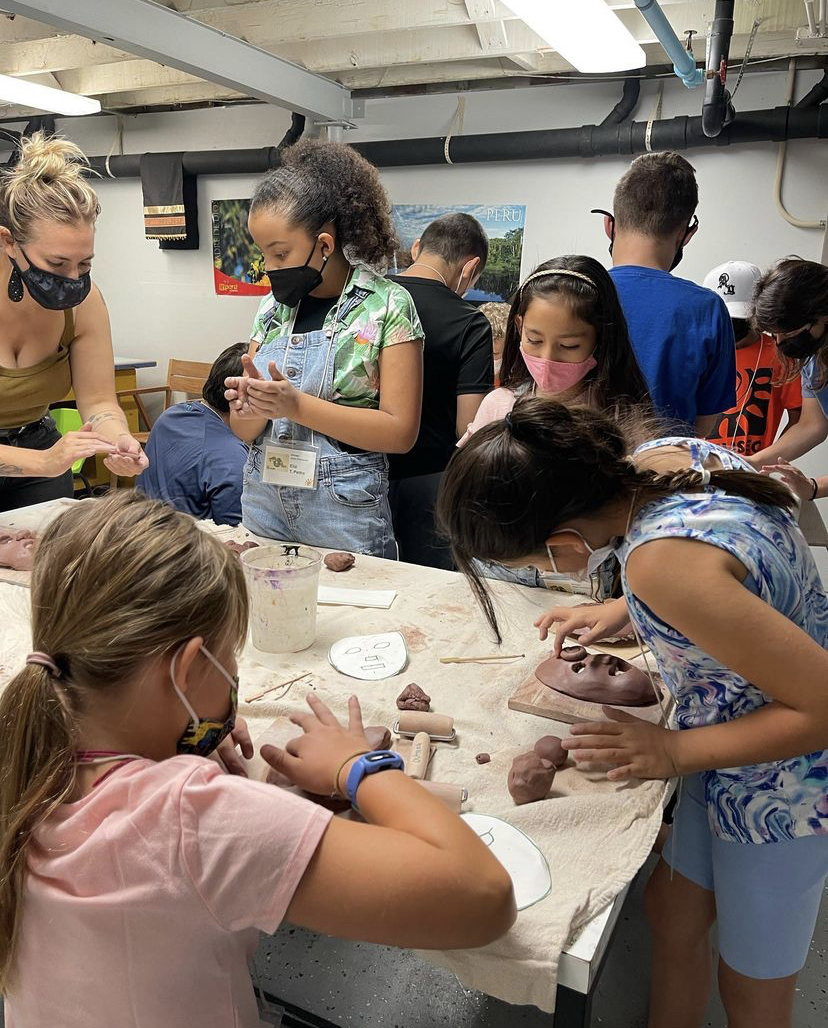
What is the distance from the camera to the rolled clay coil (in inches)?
51.7

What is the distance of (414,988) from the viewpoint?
6.33 feet

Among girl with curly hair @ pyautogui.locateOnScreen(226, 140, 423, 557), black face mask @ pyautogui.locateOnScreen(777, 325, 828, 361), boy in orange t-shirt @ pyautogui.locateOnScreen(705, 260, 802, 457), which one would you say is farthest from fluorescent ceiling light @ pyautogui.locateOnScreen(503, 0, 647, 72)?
black face mask @ pyautogui.locateOnScreen(777, 325, 828, 361)

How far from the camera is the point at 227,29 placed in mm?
4527

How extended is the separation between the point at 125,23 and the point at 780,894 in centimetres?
411

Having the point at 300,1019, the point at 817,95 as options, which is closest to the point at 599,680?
the point at 300,1019

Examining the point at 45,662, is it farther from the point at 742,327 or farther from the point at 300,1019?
the point at 742,327

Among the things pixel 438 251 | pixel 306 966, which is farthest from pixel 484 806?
pixel 438 251

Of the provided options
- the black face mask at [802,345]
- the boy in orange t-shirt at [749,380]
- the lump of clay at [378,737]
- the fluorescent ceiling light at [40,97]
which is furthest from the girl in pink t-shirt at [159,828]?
the fluorescent ceiling light at [40,97]

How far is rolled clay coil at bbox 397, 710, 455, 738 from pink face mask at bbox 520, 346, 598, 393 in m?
0.97

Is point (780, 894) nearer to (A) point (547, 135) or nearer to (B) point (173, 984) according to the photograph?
(B) point (173, 984)

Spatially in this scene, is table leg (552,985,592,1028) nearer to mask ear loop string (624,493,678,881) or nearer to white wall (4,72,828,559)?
mask ear loop string (624,493,678,881)

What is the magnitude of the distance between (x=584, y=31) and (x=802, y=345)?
5.39 feet

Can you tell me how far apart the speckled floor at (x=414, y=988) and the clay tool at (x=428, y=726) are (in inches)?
38.0

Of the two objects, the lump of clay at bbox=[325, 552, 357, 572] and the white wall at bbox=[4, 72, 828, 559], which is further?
the white wall at bbox=[4, 72, 828, 559]
